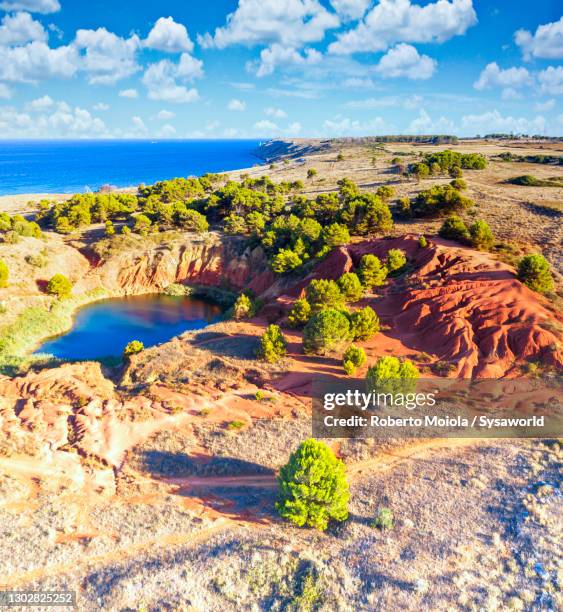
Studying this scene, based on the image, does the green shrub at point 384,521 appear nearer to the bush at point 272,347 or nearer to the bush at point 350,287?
the bush at point 272,347

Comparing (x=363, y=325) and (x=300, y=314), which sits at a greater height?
(x=363, y=325)

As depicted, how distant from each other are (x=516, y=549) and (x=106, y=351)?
32.8 metres

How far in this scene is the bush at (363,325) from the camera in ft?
89.3

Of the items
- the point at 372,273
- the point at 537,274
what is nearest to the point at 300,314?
the point at 372,273

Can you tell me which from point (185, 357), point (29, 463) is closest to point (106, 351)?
point (185, 357)

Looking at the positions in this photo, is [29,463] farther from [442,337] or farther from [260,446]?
[442,337]

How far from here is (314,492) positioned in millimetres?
14883

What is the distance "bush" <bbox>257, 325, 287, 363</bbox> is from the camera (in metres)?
26.6

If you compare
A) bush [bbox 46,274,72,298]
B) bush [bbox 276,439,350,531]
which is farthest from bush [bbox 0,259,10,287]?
bush [bbox 276,439,350,531]

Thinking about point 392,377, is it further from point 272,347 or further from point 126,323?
point 126,323

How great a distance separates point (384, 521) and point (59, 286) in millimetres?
42472

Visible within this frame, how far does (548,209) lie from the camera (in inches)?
1710

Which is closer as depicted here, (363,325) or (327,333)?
(327,333)

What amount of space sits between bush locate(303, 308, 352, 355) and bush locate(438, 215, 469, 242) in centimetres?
1693
